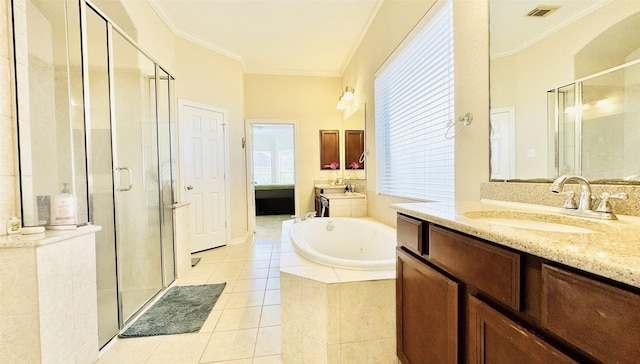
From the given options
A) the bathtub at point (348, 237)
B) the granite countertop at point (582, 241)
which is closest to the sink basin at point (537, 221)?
the granite countertop at point (582, 241)

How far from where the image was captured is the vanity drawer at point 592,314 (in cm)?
37

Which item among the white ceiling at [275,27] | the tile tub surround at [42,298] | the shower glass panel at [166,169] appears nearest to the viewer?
the tile tub surround at [42,298]

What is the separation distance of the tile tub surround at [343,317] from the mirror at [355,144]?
2.01 metres

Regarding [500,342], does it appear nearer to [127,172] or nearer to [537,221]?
[537,221]

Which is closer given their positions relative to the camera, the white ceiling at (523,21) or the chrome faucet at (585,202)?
the chrome faucet at (585,202)

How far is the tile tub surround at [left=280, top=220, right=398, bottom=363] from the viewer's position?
50.3 inches

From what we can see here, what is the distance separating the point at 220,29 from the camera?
3.14 metres

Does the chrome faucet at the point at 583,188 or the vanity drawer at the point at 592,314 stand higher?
the chrome faucet at the point at 583,188

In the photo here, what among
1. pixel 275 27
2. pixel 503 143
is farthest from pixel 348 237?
pixel 275 27

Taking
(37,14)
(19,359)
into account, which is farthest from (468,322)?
(37,14)

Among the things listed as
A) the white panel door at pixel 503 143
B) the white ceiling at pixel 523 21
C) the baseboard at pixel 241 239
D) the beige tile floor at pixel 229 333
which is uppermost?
the white ceiling at pixel 523 21

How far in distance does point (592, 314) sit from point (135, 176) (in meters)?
2.65

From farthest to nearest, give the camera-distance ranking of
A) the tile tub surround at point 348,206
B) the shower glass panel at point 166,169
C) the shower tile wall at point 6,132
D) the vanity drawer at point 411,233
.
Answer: the tile tub surround at point 348,206 → the shower glass panel at point 166,169 → the shower tile wall at point 6,132 → the vanity drawer at point 411,233

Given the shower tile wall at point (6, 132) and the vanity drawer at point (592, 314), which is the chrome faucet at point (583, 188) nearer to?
the vanity drawer at point (592, 314)
